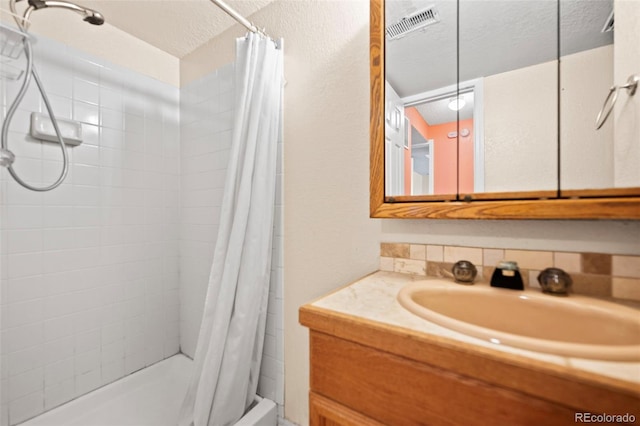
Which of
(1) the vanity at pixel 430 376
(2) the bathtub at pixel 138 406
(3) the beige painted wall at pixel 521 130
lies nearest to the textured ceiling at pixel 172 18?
(3) the beige painted wall at pixel 521 130

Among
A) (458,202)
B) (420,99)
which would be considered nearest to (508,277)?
(458,202)

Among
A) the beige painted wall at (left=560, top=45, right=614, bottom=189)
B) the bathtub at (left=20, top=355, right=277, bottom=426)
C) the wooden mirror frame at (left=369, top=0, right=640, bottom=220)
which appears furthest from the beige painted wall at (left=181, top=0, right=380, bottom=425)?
the beige painted wall at (left=560, top=45, right=614, bottom=189)

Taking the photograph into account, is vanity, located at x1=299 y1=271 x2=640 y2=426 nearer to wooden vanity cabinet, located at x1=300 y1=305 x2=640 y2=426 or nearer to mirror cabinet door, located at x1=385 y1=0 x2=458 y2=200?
wooden vanity cabinet, located at x1=300 y1=305 x2=640 y2=426

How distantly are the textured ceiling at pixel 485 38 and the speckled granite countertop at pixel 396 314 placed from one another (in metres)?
0.64

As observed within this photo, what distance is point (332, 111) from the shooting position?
3.65 feet

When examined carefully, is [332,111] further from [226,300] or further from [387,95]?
[226,300]

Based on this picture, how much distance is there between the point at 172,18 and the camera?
140 centimetres

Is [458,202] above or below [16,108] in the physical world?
below

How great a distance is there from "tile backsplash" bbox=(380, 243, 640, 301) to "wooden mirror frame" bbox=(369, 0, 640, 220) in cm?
11

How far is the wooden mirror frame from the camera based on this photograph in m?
0.62

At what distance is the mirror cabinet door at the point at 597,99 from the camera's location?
64 centimetres

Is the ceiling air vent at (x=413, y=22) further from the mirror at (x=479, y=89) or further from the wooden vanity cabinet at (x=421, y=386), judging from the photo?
the wooden vanity cabinet at (x=421, y=386)

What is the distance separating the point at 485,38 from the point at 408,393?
0.97m

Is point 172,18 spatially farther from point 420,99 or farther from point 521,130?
point 521,130
